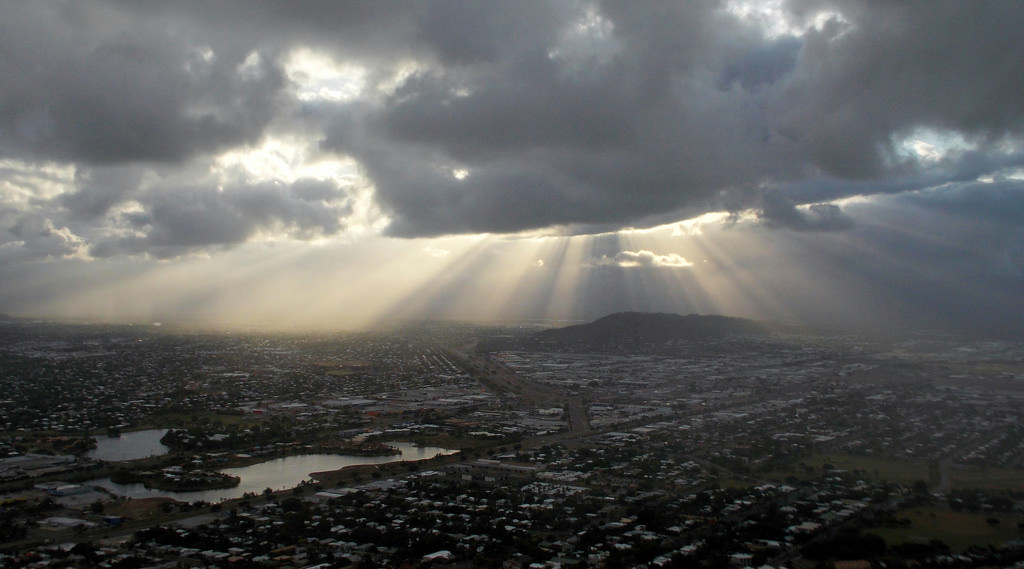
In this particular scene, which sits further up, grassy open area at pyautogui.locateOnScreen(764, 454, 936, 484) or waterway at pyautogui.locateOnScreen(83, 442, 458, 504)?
waterway at pyautogui.locateOnScreen(83, 442, 458, 504)

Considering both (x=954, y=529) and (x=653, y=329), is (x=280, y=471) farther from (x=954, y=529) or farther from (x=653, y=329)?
(x=653, y=329)

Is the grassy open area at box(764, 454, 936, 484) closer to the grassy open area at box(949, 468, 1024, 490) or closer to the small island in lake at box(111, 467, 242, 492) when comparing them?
the grassy open area at box(949, 468, 1024, 490)

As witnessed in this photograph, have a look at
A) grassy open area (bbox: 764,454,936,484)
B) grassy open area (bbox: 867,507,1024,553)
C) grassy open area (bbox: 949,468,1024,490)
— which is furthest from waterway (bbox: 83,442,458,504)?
grassy open area (bbox: 949,468,1024,490)

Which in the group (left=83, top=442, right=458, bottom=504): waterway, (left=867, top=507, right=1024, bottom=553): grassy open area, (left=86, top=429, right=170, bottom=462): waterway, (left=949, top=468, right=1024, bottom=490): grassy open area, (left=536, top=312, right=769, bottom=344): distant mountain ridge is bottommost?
(left=867, top=507, right=1024, bottom=553): grassy open area

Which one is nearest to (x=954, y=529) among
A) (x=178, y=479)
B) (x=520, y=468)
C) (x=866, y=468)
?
(x=866, y=468)

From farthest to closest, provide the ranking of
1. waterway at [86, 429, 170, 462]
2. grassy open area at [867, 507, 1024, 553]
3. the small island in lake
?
1. waterway at [86, 429, 170, 462]
2. the small island in lake
3. grassy open area at [867, 507, 1024, 553]

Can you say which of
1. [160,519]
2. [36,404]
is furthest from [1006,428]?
[36,404]

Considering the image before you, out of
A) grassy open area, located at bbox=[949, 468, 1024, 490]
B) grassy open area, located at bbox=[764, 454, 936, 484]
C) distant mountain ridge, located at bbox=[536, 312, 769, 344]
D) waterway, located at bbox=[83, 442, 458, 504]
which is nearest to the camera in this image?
grassy open area, located at bbox=[949, 468, 1024, 490]
